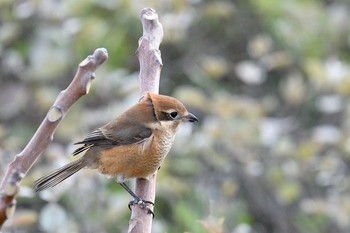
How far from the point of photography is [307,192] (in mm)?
3775

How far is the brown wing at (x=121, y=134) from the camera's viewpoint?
209 centimetres

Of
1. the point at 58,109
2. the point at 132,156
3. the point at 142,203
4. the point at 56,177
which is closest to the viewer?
the point at 58,109

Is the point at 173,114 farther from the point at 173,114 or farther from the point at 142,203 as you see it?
the point at 142,203

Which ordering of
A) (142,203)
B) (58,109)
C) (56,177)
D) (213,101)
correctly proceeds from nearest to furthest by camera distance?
1. (58,109)
2. (142,203)
3. (56,177)
4. (213,101)

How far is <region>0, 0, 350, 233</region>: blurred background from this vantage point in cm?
326

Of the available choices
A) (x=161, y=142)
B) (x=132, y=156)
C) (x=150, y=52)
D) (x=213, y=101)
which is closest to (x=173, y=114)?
(x=161, y=142)

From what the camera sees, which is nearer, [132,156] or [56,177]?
[56,177]

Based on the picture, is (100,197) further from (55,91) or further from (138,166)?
Result: (138,166)

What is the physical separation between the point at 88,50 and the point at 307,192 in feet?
4.51

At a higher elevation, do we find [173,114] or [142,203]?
[173,114]

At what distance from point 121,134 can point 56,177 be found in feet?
1.51

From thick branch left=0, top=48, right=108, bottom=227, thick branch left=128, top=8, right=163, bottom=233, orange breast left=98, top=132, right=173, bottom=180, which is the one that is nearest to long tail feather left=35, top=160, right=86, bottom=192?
orange breast left=98, top=132, right=173, bottom=180

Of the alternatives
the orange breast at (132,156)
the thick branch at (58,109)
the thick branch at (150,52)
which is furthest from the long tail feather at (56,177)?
the thick branch at (58,109)

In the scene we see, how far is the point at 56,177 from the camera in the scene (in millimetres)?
1705
